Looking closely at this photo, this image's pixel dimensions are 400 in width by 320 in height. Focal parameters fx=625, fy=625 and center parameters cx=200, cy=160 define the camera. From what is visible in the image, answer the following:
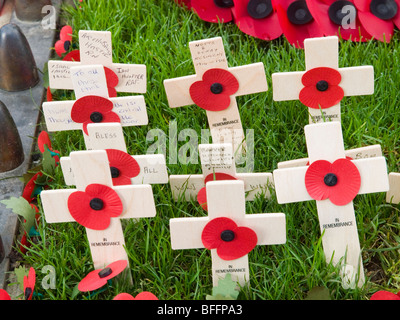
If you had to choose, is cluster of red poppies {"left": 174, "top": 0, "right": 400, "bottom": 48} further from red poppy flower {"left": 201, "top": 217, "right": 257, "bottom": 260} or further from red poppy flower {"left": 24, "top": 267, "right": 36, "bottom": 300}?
red poppy flower {"left": 24, "top": 267, "right": 36, "bottom": 300}

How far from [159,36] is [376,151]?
123 cm

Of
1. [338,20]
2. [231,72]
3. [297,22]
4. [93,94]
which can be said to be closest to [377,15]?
[338,20]

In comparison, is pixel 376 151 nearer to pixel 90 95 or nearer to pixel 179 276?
pixel 179 276

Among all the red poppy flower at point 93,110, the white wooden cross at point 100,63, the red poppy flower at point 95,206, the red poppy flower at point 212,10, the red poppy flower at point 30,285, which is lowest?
the red poppy flower at point 30,285

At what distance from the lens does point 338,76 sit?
198 centimetres

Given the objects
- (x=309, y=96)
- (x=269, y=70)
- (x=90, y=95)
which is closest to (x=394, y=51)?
(x=269, y=70)

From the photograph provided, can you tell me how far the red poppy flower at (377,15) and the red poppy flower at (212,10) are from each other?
0.56 meters

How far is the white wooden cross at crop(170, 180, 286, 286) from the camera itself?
5.10 ft

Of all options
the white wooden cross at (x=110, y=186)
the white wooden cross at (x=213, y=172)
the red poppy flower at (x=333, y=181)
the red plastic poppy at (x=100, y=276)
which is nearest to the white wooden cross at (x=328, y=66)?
the white wooden cross at (x=213, y=172)

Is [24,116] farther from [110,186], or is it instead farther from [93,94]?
[110,186]

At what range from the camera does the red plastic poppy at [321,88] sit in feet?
6.48

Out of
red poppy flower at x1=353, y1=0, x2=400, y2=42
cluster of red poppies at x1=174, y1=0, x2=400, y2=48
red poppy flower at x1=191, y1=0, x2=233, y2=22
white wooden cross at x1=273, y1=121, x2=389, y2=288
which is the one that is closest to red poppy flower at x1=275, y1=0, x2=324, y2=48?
cluster of red poppies at x1=174, y1=0, x2=400, y2=48

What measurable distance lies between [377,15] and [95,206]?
1.54m

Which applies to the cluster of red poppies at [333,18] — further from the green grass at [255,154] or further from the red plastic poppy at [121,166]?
Answer: the red plastic poppy at [121,166]
